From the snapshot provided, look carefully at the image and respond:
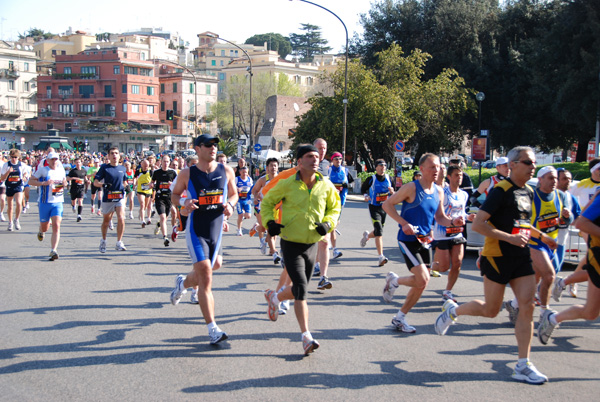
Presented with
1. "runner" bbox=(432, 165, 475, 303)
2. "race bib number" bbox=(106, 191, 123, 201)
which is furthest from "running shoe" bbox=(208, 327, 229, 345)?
"race bib number" bbox=(106, 191, 123, 201)

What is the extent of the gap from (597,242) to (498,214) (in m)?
0.93

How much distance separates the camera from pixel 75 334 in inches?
249

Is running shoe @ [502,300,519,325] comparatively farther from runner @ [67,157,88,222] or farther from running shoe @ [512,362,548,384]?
runner @ [67,157,88,222]

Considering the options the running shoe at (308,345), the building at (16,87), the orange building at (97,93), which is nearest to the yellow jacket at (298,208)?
the running shoe at (308,345)

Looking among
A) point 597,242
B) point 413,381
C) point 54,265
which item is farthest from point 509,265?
point 54,265

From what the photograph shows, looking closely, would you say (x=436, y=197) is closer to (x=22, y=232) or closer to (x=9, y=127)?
(x=22, y=232)

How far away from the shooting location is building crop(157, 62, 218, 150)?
93.4 m

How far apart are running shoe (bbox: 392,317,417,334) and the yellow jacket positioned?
143cm

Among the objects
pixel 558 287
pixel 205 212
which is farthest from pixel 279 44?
pixel 205 212

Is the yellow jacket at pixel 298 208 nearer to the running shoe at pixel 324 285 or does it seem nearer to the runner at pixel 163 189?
the running shoe at pixel 324 285

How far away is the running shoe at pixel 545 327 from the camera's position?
5828 mm

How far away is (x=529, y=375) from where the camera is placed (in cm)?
498

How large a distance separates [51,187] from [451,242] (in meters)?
7.19

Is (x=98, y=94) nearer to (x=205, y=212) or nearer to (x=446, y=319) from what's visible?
(x=205, y=212)
